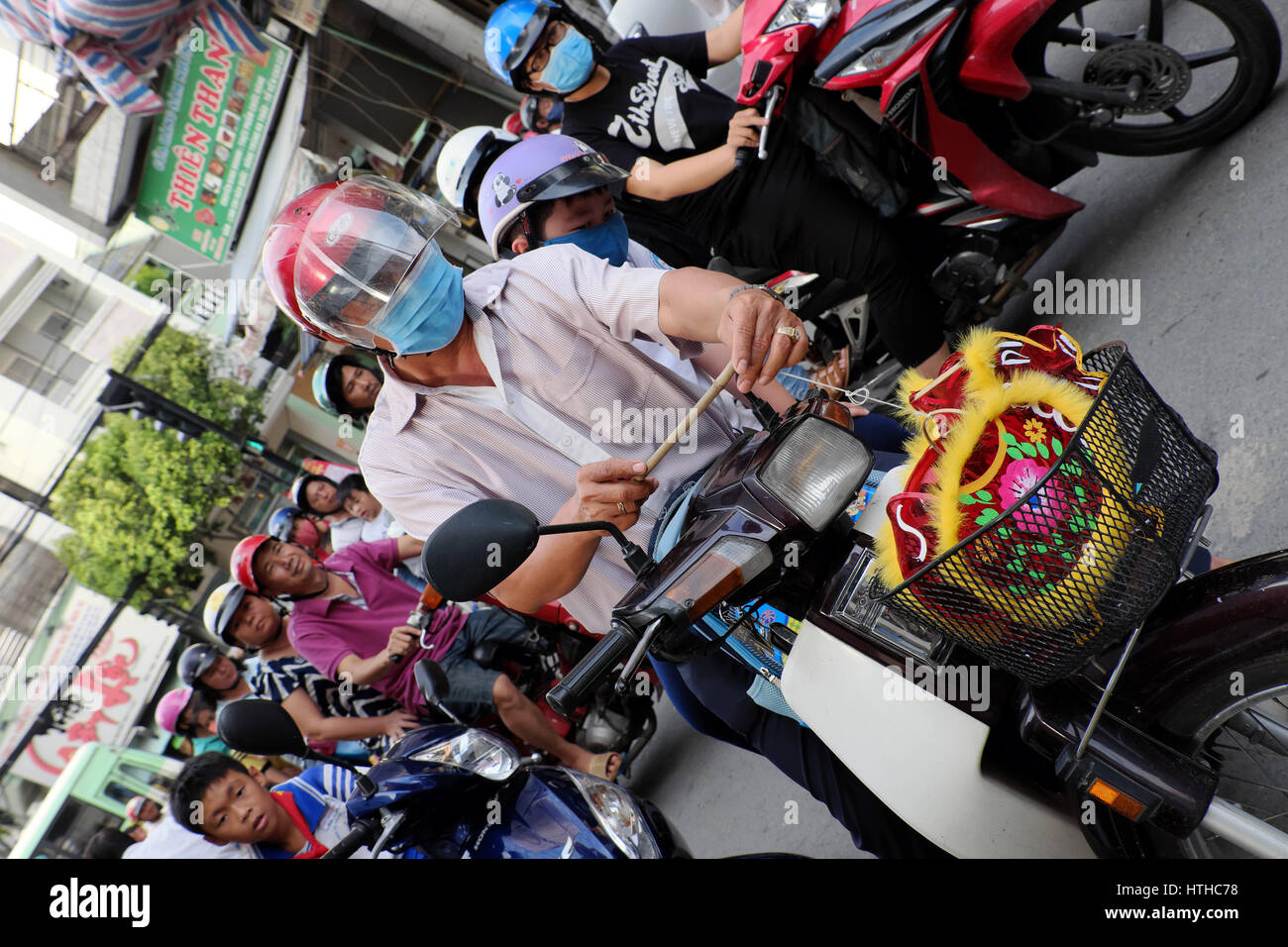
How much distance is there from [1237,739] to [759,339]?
1192 mm

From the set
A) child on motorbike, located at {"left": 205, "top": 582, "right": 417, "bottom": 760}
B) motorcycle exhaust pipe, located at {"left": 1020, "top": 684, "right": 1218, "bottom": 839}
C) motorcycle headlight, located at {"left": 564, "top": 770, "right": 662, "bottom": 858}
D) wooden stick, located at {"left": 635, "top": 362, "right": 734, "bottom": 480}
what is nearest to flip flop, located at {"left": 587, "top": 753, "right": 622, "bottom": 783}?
child on motorbike, located at {"left": 205, "top": 582, "right": 417, "bottom": 760}

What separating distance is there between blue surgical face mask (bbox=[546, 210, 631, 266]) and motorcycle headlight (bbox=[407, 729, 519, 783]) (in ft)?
5.25

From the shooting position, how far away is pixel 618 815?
264cm

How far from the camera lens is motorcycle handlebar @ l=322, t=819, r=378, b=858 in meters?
2.29

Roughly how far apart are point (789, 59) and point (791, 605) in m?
2.12

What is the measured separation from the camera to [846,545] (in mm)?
1669

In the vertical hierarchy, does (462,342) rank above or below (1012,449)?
below

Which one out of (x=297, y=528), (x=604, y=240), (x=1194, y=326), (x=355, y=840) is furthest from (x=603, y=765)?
(x=297, y=528)

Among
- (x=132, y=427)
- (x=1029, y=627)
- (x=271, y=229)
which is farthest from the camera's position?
(x=132, y=427)

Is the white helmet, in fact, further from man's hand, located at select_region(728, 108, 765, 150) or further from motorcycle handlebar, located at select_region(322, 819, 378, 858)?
motorcycle handlebar, located at select_region(322, 819, 378, 858)

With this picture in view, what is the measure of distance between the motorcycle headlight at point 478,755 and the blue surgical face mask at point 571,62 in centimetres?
239

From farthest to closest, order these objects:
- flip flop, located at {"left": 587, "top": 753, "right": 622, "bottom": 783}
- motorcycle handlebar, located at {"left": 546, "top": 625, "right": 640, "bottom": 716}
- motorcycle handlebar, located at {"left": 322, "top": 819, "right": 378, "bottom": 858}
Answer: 1. flip flop, located at {"left": 587, "top": 753, "right": 622, "bottom": 783}
2. motorcycle handlebar, located at {"left": 322, "top": 819, "right": 378, "bottom": 858}
3. motorcycle handlebar, located at {"left": 546, "top": 625, "right": 640, "bottom": 716}
